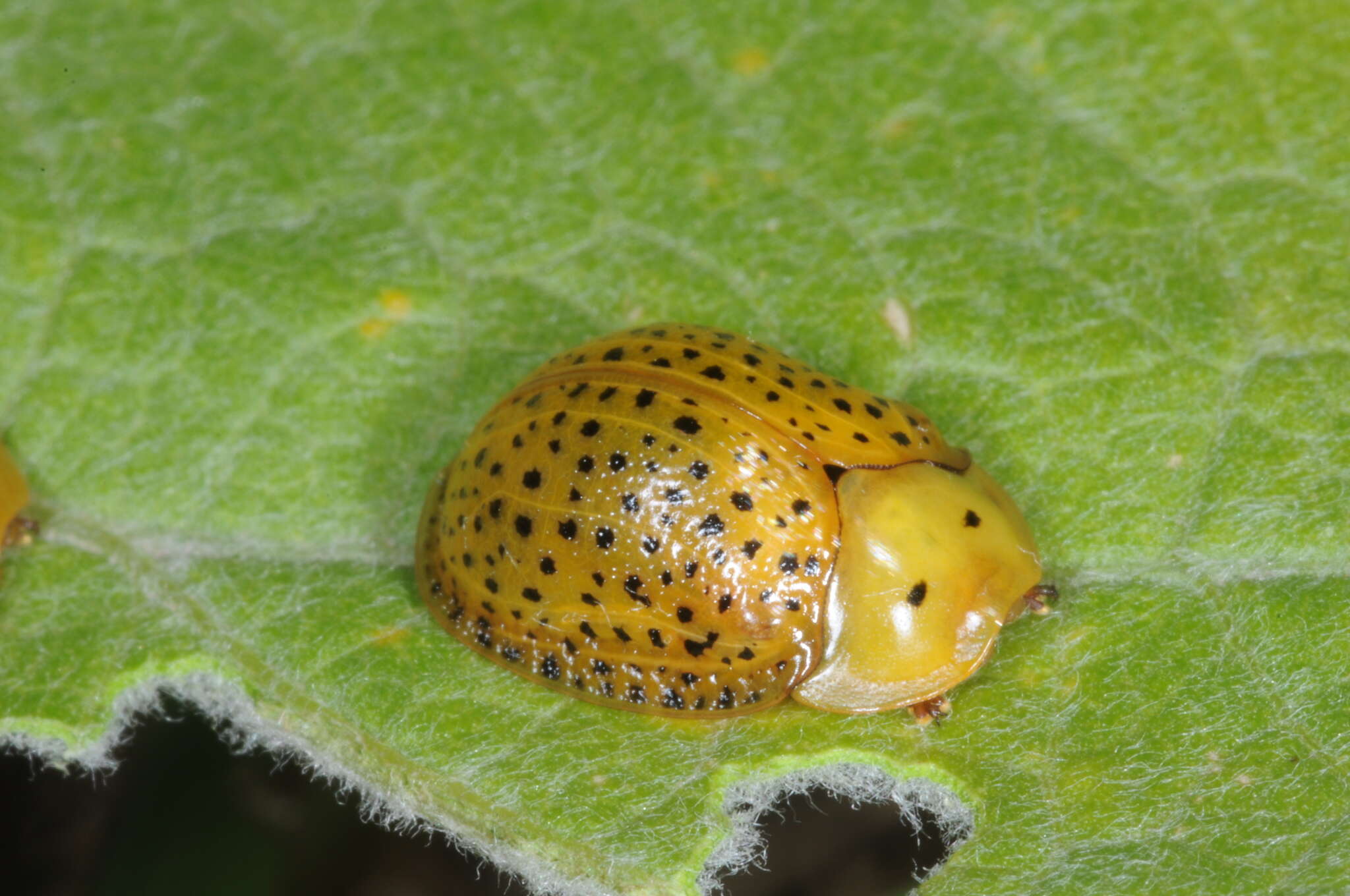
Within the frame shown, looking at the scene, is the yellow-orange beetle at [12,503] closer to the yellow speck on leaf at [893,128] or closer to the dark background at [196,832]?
the dark background at [196,832]

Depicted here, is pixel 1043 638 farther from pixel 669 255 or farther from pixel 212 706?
pixel 212 706

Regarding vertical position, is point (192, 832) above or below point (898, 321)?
below

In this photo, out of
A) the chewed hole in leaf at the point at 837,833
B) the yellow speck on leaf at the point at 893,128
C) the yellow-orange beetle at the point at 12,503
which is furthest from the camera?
the yellow speck on leaf at the point at 893,128

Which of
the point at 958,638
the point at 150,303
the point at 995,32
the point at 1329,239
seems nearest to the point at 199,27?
the point at 150,303

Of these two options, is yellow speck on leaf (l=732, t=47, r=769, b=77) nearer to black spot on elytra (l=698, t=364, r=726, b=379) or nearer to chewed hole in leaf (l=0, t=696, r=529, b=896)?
black spot on elytra (l=698, t=364, r=726, b=379)

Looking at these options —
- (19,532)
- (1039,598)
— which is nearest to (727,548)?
(1039,598)

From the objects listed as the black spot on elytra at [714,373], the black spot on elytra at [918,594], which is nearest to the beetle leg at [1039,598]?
the black spot on elytra at [918,594]

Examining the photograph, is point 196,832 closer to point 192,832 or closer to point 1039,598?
point 192,832
